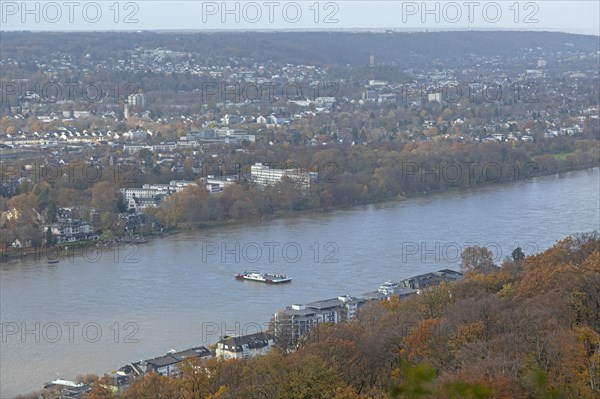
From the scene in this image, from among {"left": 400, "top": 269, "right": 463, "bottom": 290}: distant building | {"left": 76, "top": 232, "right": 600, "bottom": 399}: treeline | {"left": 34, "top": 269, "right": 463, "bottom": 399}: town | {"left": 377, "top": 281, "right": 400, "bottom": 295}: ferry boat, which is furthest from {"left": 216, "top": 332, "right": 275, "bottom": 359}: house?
{"left": 400, "top": 269, "right": 463, "bottom": 290}: distant building

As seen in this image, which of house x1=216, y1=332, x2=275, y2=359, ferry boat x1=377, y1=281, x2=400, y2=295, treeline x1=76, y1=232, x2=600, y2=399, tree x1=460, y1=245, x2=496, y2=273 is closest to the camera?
treeline x1=76, y1=232, x2=600, y2=399

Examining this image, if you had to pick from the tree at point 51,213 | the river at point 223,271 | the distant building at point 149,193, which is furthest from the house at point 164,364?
the distant building at point 149,193

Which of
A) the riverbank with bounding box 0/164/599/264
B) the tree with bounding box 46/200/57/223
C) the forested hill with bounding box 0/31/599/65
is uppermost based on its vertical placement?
the forested hill with bounding box 0/31/599/65

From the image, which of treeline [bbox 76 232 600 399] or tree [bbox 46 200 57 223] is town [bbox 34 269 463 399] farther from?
tree [bbox 46 200 57 223]

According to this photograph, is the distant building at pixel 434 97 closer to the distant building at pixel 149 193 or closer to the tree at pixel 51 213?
the distant building at pixel 149 193

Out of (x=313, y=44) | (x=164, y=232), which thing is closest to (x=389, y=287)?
(x=164, y=232)

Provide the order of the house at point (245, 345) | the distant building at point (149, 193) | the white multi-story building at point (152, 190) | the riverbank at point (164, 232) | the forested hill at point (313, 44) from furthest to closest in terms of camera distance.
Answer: the forested hill at point (313, 44), the white multi-story building at point (152, 190), the distant building at point (149, 193), the riverbank at point (164, 232), the house at point (245, 345)

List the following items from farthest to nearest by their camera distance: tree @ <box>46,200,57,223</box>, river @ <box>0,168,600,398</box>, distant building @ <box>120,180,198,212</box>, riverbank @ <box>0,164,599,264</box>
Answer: distant building @ <box>120,180,198,212</box>
tree @ <box>46,200,57,223</box>
riverbank @ <box>0,164,599,264</box>
river @ <box>0,168,600,398</box>
